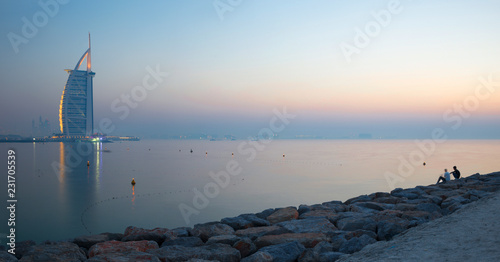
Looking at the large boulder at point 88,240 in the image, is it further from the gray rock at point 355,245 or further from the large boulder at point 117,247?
the gray rock at point 355,245

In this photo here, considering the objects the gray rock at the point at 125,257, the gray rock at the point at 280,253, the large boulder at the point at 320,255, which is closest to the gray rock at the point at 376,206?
the large boulder at the point at 320,255

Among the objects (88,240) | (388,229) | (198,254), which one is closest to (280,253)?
(198,254)

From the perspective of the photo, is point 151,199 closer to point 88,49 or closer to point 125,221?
point 125,221

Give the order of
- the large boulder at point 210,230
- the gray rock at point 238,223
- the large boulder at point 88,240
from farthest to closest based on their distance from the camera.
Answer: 1. the gray rock at point 238,223
2. the large boulder at point 210,230
3. the large boulder at point 88,240

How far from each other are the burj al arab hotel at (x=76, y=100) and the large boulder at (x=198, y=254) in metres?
205

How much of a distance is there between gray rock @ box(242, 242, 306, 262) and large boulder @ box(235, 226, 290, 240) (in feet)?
6.36

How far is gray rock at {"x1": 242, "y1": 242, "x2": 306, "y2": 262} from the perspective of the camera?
7.19 meters

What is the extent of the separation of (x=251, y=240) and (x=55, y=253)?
4429 mm

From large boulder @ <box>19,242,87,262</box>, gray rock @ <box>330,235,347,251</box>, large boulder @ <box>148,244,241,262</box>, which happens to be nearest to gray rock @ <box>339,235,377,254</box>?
gray rock @ <box>330,235,347,251</box>

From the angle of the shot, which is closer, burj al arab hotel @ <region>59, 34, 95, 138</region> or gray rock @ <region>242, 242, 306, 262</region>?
gray rock @ <region>242, 242, 306, 262</region>

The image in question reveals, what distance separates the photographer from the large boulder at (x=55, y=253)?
722 cm

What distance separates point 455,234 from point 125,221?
58.2ft

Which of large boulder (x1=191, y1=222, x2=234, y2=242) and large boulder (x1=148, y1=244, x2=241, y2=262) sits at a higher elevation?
large boulder (x1=148, y1=244, x2=241, y2=262)

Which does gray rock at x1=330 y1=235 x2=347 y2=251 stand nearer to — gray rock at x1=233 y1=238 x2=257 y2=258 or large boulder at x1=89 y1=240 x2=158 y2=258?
gray rock at x1=233 y1=238 x2=257 y2=258
